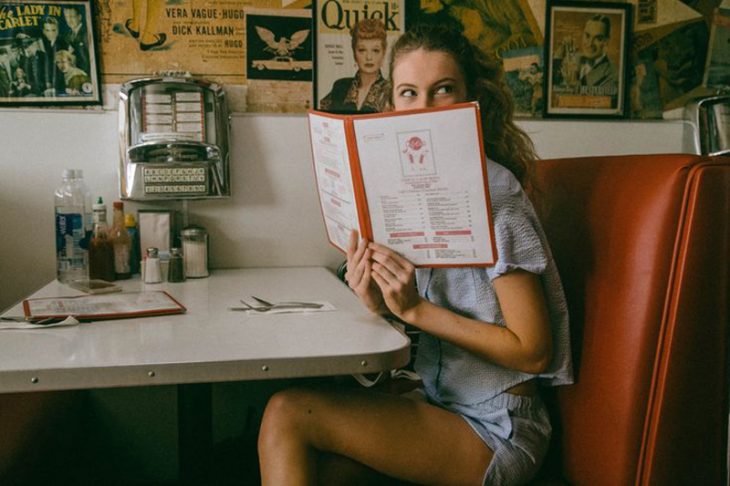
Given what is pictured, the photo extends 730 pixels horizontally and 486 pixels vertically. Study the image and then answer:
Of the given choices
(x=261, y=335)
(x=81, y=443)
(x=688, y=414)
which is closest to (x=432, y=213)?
(x=261, y=335)

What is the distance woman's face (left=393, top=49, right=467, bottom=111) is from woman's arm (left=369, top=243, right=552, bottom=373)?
1.07 ft

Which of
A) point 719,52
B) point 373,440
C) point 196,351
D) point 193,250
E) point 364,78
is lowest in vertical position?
point 373,440

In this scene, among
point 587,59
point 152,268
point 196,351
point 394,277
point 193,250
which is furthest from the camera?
point 587,59

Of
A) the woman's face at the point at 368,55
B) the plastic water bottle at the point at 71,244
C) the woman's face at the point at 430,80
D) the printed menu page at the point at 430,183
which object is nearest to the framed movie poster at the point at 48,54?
the plastic water bottle at the point at 71,244

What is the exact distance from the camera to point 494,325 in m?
1.12

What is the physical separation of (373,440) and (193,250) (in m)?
0.91

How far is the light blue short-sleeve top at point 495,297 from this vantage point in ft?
3.54

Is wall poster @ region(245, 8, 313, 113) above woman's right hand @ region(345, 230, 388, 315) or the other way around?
above

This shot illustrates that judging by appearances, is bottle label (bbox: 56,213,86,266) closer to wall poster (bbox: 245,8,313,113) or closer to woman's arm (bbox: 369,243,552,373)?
wall poster (bbox: 245,8,313,113)

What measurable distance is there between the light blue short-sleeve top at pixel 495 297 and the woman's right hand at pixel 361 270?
0.40 feet

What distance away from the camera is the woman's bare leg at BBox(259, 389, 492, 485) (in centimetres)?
105

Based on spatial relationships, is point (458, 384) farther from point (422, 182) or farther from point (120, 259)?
point (120, 259)

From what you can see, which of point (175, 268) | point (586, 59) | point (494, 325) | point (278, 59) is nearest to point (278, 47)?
point (278, 59)

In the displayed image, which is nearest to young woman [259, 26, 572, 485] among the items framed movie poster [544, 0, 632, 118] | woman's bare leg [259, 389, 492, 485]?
woman's bare leg [259, 389, 492, 485]
